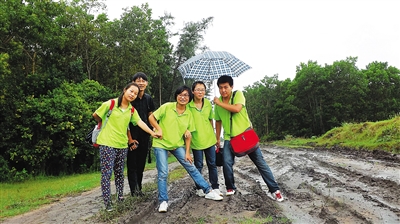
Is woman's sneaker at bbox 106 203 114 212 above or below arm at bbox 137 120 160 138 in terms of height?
below

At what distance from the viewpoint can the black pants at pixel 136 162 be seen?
5.46 metres

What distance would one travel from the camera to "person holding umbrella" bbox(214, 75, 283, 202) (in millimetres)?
5242

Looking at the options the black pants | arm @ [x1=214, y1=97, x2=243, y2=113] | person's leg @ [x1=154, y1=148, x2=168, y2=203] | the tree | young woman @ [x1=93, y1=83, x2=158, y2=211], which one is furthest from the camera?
the tree

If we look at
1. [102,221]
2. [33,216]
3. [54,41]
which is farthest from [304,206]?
[54,41]

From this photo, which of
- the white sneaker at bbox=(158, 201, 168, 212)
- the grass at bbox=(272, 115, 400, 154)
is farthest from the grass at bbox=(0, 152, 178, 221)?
the grass at bbox=(272, 115, 400, 154)

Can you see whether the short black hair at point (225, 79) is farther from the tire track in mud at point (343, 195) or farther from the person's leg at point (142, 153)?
the tire track in mud at point (343, 195)

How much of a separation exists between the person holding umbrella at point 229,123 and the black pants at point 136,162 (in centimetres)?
130

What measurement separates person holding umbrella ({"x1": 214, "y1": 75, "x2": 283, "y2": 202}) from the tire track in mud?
517 millimetres

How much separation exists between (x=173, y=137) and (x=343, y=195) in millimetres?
3193

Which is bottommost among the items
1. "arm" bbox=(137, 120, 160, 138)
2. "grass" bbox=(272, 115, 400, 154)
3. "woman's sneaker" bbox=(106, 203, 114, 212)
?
"grass" bbox=(272, 115, 400, 154)

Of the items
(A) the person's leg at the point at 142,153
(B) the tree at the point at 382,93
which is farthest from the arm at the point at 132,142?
(B) the tree at the point at 382,93

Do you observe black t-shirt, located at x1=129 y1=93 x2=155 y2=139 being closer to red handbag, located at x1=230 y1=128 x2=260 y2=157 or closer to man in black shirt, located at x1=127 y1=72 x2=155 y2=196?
man in black shirt, located at x1=127 y1=72 x2=155 y2=196

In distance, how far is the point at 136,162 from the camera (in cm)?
554

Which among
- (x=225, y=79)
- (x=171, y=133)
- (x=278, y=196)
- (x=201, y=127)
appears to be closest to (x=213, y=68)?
(x=225, y=79)
